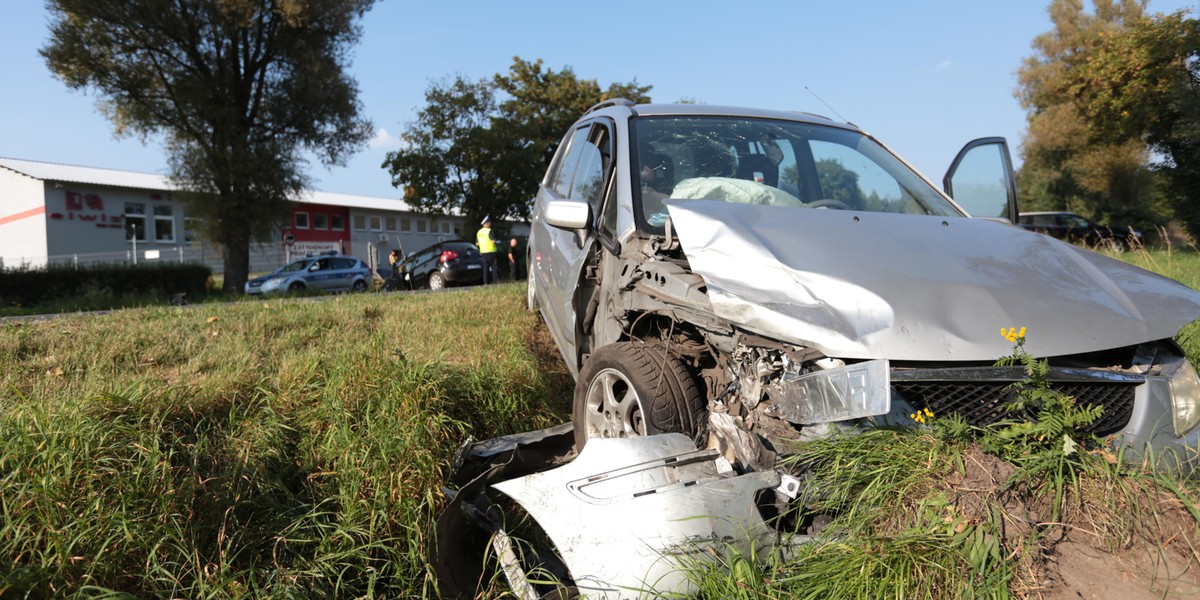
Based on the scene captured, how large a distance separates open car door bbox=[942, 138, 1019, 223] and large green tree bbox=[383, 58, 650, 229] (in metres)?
26.1

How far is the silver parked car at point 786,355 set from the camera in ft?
7.12

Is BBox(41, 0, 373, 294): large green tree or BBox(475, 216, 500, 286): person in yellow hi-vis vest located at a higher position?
BBox(41, 0, 373, 294): large green tree

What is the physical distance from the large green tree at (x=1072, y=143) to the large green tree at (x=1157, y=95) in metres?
2.95

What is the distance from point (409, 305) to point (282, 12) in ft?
52.5

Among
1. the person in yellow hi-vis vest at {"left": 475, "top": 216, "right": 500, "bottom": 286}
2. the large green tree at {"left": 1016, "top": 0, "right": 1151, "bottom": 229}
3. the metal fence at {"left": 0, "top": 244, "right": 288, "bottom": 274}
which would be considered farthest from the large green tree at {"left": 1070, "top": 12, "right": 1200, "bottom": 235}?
the metal fence at {"left": 0, "top": 244, "right": 288, "bottom": 274}

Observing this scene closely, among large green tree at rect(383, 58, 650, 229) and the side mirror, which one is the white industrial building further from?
the side mirror

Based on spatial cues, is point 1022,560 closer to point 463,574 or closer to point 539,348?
point 463,574

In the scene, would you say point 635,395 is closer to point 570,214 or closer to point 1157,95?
point 570,214

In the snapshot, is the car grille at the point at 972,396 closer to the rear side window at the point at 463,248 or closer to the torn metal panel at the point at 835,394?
the torn metal panel at the point at 835,394

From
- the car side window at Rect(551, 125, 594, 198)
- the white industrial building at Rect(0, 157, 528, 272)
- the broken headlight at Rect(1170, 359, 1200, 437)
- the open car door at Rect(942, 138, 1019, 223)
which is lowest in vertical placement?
the broken headlight at Rect(1170, 359, 1200, 437)

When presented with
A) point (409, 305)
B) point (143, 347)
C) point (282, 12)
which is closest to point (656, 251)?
point (143, 347)

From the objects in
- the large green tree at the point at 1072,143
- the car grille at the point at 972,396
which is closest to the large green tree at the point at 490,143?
the large green tree at the point at 1072,143

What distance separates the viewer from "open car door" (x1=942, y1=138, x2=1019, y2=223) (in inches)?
147

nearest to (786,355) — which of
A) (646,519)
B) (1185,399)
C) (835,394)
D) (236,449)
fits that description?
(835,394)
